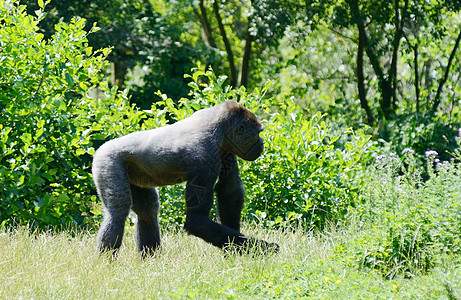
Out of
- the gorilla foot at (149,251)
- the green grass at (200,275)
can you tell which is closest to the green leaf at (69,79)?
the green grass at (200,275)

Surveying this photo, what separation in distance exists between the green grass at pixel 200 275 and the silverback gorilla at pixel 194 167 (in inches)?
8.3

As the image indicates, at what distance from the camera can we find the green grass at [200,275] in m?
4.16

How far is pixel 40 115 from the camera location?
20.9ft

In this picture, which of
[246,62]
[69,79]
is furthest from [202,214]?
[246,62]

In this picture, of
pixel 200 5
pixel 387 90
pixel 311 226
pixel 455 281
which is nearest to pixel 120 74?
pixel 200 5

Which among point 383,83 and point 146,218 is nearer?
point 146,218

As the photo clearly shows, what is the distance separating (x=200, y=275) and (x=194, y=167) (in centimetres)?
77

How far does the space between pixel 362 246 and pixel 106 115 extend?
303 cm

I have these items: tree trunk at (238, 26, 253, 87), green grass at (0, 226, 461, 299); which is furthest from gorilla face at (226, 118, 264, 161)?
tree trunk at (238, 26, 253, 87)

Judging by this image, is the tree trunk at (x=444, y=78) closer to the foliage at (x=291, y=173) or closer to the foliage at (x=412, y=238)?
the foliage at (x=291, y=173)

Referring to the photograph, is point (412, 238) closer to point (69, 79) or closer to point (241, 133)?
point (241, 133)

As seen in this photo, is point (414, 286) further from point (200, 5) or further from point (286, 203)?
point (200, 5)

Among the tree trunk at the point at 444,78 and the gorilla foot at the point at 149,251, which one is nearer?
the gorilla foot at the point at 149,251

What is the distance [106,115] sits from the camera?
21.6 ft
